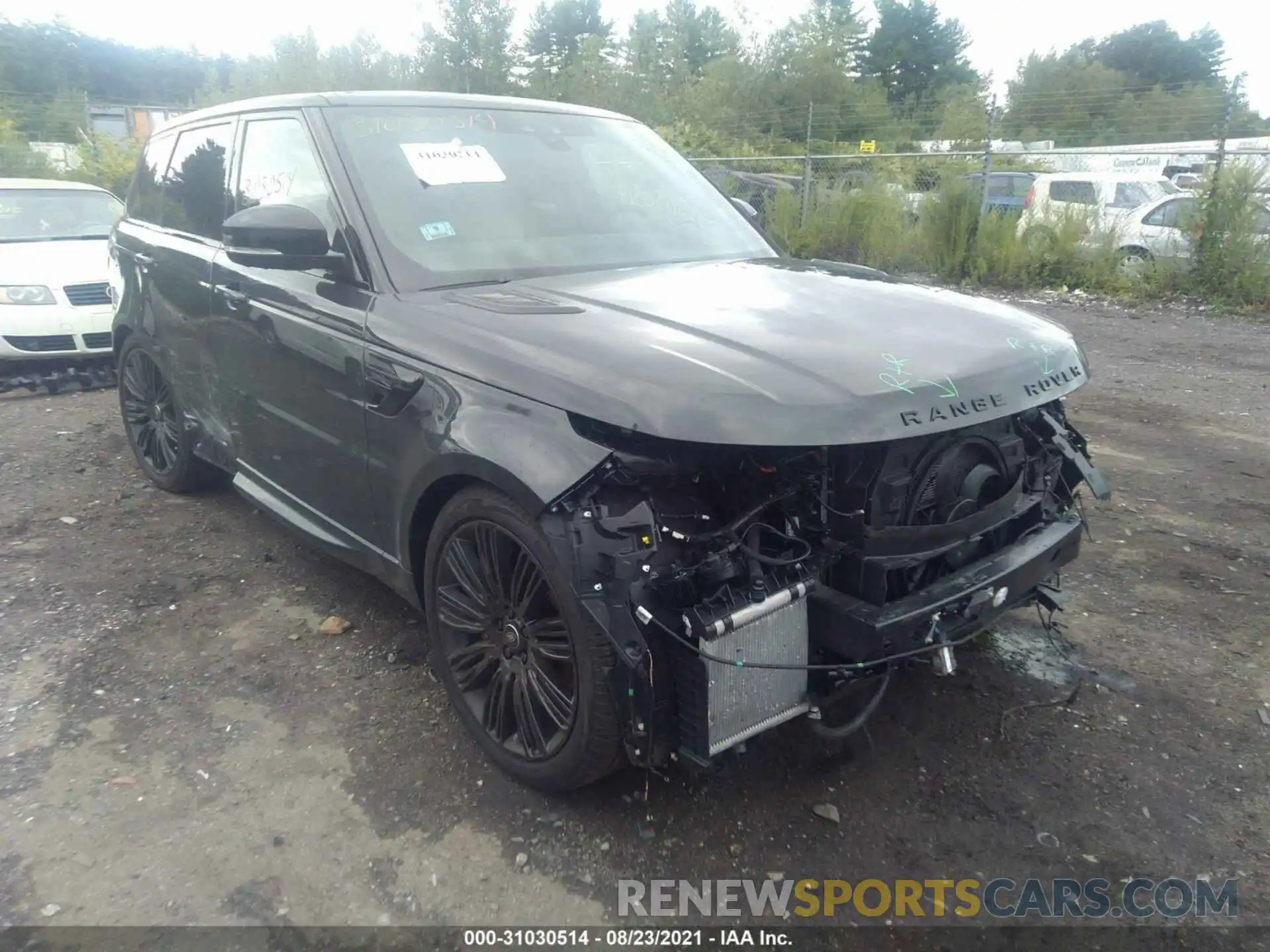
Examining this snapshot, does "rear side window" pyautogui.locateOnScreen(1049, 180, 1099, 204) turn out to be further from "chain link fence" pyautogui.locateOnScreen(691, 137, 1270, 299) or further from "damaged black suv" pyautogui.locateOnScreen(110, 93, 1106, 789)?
"damaged black suv" pyautogui.locateOnScreen(110, 93, 1106, 789)

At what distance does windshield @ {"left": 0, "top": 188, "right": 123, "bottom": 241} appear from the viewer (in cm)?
796

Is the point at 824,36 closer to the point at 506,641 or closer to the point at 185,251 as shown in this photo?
the point at 185,251

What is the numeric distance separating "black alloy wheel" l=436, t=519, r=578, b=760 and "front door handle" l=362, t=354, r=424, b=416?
422mm

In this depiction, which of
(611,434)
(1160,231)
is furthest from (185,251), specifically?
(1160,231)

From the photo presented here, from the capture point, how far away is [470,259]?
2953 mm

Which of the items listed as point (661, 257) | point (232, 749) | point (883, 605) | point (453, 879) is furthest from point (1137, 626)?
point (232, 749)

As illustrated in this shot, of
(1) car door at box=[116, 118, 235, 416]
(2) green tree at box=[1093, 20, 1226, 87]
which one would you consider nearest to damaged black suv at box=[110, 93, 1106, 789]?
(1) car door at box=[116, 118, 235, 416]

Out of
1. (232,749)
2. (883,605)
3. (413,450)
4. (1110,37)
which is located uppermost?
(1110,37)

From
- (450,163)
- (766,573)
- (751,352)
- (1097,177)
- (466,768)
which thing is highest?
(450,163)

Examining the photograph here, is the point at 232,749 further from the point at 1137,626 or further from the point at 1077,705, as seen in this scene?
the point at 1137,626

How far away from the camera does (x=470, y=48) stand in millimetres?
38344

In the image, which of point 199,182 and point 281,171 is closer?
point 281,171

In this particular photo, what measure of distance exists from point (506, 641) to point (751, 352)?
109cm

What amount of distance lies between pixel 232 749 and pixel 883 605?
6.74ft
